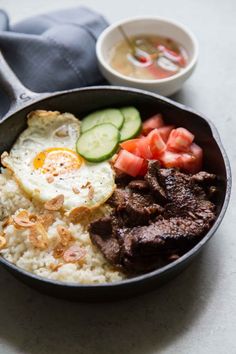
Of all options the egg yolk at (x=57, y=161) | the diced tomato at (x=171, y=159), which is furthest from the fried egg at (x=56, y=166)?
the diced tomato at (x=171, y=159)

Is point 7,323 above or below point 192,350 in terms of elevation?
below

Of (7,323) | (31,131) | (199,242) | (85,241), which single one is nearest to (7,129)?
(31,131)

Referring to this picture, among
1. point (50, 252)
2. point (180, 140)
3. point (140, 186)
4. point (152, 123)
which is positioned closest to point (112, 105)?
point (152, 123)

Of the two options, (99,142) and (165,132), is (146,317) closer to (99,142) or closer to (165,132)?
(99,142)

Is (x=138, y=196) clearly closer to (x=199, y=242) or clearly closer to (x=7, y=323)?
(x=199, y=242)

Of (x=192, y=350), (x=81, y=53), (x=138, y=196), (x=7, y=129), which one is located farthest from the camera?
(x=81, y=53)

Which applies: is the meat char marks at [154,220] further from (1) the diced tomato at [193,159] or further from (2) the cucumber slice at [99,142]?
(2) the cucumber slice at [99,142]
